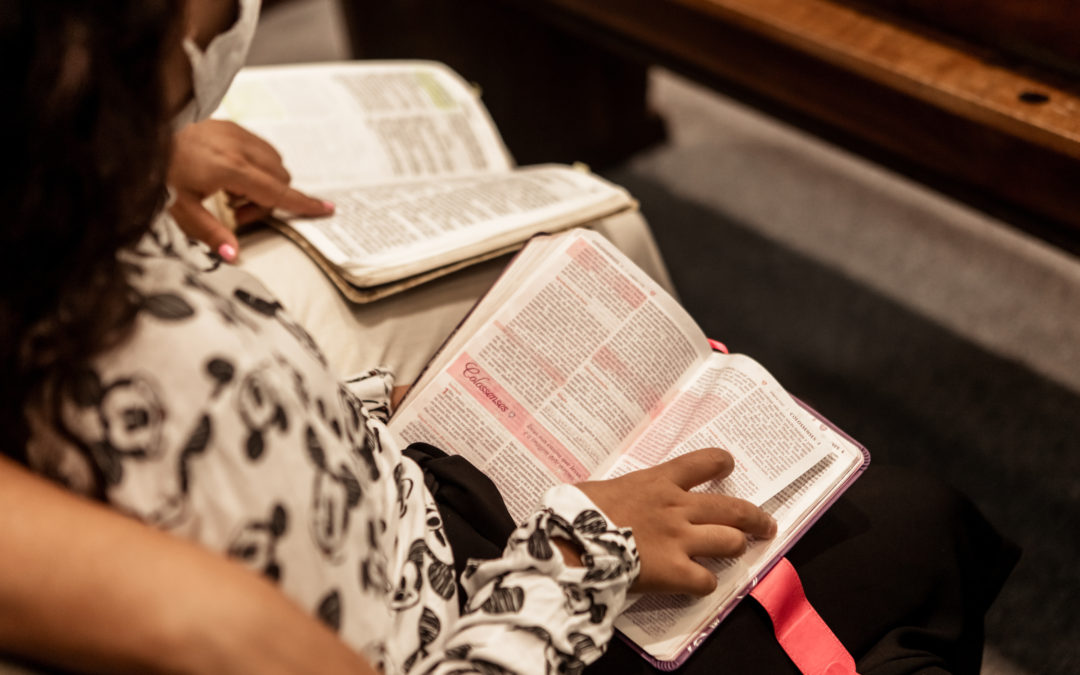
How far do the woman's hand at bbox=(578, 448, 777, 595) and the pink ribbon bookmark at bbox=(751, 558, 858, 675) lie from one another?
0.11 ft

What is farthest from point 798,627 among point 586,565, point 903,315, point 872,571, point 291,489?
point 903,315

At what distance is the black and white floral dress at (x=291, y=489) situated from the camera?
418mm

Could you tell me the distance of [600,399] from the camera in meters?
0.71

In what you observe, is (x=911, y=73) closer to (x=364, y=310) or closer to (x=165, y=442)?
(x=364, y=310)

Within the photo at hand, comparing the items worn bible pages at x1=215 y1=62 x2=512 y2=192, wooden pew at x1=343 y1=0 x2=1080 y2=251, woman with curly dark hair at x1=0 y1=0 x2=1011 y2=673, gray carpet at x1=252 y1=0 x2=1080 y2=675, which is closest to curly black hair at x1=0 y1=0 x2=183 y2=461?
woman with curly dark hair at x1=0 y1=0 x2=1011 y2=673

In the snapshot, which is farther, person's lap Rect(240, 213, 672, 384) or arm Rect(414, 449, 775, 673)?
person's lap Rect(240, 213, 672, 384)

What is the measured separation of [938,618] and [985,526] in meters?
0.11

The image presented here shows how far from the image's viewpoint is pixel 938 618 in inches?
27.4

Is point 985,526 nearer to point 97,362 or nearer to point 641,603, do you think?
point 641,603

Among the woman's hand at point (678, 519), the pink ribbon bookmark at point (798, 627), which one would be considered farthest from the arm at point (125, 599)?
the pink ribbon bookmark at point (798, 627)

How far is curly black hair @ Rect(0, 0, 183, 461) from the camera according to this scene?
37 cm

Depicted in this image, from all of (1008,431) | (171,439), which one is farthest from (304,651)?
(1008,431)

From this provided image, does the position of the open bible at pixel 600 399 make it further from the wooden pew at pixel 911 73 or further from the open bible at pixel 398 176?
the wooden pew at pixel 911 73

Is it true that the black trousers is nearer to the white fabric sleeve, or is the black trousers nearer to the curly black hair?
the white fabric sleeve
